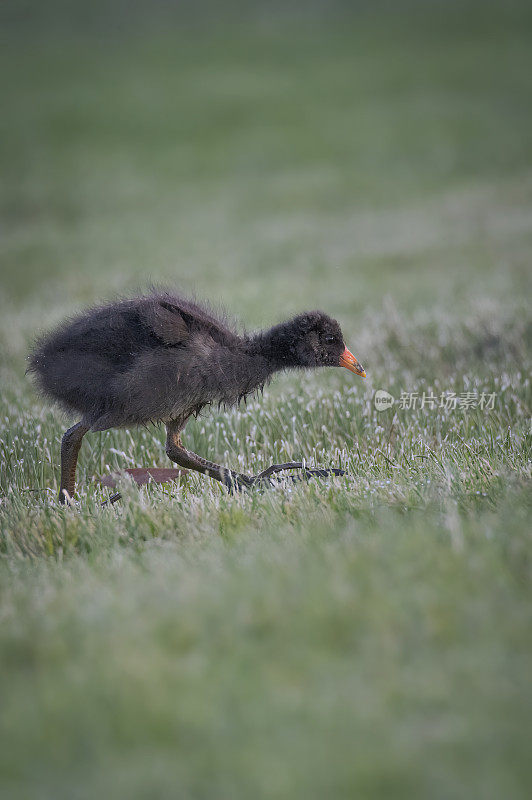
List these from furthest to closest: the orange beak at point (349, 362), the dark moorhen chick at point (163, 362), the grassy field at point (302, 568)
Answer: the orange beak at point (349, 362), the dark moorhen chick at point (163, 362), the grassy field at point (302, 568)

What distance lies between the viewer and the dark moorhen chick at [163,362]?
4680 mm

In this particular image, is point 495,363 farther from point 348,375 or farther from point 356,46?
point 356,46

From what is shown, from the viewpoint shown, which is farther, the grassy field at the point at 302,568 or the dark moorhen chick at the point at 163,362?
the dark moorhen chick at the point at 163,362

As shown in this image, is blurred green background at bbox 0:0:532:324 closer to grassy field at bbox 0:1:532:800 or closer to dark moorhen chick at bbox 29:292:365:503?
grassy field at bbox 0:1:532:800

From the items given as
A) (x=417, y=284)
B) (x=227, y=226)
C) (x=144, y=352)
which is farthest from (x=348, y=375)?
(x=227, y=226)

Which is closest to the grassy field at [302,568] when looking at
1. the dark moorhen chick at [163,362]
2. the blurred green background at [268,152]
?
the blurred green background at [268,152]

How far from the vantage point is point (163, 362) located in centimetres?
465

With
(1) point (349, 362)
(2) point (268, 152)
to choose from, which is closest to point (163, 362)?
(1) point (349, 362)

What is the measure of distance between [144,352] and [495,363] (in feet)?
13.1

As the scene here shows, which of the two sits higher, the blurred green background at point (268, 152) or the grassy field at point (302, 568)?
the blurred green background at point (268, 152)

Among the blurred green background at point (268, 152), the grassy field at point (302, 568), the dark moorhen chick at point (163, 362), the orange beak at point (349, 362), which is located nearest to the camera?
the grassy field at point (302, 568)

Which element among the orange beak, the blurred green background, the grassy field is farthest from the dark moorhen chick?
the blurred green background

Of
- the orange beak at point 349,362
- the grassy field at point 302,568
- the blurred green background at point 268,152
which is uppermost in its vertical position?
the blurred green background at point 268,152

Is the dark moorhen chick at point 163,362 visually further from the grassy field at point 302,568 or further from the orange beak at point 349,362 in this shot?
the grassy field at point 302,568
